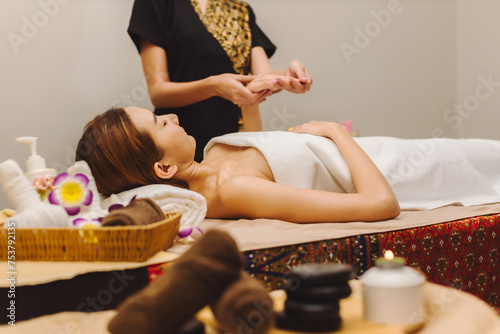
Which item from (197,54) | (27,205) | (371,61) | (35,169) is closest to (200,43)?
(197,54)

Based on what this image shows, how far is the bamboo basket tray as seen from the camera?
0.97 metres

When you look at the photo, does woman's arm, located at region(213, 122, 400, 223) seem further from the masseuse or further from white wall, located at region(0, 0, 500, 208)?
white wall, located at region(0, 0, 500, 208)

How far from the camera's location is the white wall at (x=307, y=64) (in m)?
2.25

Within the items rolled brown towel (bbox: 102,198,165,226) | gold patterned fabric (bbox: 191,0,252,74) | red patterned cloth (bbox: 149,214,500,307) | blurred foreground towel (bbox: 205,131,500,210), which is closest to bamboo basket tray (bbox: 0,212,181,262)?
rolled brown towel (bbox: 102,198,165,226)

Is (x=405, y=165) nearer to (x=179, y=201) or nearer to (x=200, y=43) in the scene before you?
(x=179, y=201)

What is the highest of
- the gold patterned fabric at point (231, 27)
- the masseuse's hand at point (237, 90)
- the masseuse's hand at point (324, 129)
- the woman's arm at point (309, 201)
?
the gold patterned fabric at point (231, 27)

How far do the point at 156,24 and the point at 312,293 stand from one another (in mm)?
1668

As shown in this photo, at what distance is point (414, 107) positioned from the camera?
3316 mm

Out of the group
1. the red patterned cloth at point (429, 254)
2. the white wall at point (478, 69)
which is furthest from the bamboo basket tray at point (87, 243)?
the white wall at point (478, 69)

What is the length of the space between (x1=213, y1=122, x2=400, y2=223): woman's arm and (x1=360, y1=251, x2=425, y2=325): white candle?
0.70 meters

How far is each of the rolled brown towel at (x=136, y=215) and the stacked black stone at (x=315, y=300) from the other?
0.47 meters

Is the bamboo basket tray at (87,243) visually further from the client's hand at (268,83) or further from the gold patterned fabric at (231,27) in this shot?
the gold patterned fabric at (231,27)

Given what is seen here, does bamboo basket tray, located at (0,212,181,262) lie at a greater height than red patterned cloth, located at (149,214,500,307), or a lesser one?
greater

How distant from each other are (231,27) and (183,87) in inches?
18.4
